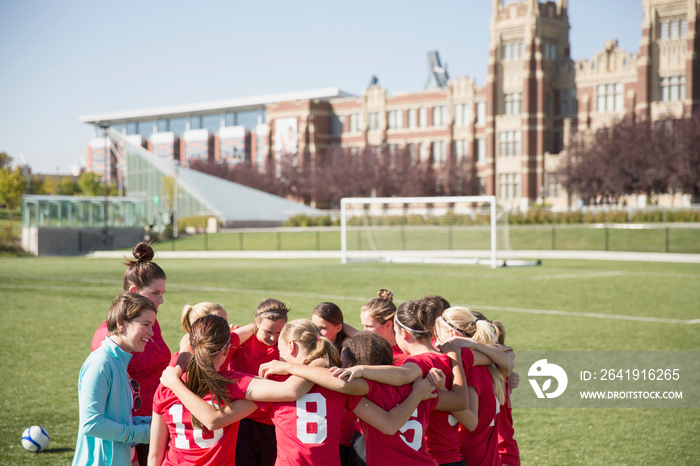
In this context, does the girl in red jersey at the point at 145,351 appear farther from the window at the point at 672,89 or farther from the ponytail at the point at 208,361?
the window at the point at 672,89

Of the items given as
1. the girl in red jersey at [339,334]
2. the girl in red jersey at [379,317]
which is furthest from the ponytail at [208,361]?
the girl in red jersey at [379,317]

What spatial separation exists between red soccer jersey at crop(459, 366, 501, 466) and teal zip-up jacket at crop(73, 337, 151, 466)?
1759mm

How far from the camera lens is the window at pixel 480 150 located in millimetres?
72375

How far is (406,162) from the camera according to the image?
7181 centimetres

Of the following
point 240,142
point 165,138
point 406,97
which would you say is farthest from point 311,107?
point 165,138

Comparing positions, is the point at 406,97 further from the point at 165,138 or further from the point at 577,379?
the point at 577,379

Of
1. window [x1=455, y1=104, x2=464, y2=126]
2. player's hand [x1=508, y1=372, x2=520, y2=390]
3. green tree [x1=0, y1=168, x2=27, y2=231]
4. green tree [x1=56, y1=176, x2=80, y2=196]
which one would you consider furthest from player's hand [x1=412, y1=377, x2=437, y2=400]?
green tree [x1=56, y1=176, x2=80, y2=196]

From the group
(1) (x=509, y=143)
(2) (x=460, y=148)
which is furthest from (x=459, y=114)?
(1) (x=509, y=143)

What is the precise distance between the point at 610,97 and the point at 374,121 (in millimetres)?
27735

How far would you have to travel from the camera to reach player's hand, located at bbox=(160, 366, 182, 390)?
3.27m

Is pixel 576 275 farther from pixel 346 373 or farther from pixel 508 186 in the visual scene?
pixel 508 186

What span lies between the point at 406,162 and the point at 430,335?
68.8 m

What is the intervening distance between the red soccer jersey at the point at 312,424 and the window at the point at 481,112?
71.3m

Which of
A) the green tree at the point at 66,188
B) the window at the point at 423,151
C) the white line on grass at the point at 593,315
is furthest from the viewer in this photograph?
the green tree at the point at 66,188
